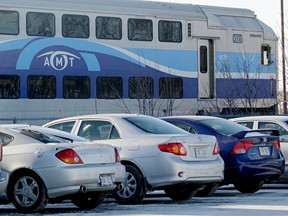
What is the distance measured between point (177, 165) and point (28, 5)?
1557 centimetres

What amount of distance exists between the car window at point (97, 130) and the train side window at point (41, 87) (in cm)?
1390

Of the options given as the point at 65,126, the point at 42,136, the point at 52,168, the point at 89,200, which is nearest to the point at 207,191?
the point at 65,126

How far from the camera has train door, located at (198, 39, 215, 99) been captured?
1382 inches

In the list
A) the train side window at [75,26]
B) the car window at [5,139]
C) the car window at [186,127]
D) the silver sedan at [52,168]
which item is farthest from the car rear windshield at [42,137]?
the train side window at [75,26]

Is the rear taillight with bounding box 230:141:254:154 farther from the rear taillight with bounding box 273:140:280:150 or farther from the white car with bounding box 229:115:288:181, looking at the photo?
the white car with bounding box 229:115:288:181

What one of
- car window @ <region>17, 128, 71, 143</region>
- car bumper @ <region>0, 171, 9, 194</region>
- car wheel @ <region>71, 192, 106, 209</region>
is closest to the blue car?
car wheel @ <region>71, 192, 106, 209</region>

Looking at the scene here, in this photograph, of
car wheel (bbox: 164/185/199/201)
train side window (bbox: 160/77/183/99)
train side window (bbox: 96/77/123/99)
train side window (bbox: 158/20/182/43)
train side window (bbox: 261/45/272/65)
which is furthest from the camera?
train side window (bbox: 261/45/272/65)

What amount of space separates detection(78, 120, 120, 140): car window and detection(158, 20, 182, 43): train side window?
17.0 meters

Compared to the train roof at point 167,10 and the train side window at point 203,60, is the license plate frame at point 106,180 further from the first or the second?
the train side window at point 203,60

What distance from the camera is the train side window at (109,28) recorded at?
105 ft

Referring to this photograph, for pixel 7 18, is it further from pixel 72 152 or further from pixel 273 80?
pixel 72 152

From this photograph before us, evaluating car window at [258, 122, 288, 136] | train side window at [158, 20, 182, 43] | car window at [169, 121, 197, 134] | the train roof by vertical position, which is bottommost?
car window at [258, 122, 288, 136]

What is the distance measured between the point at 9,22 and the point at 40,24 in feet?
3.87

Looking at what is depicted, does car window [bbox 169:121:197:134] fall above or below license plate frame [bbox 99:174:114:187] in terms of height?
above
